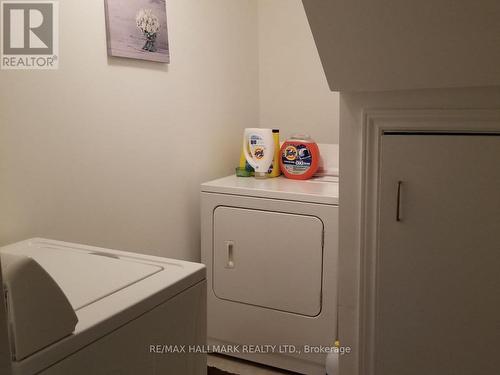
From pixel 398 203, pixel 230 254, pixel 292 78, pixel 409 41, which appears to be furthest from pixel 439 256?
pixel 292 78

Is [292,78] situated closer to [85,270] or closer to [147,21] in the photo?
[147,21]

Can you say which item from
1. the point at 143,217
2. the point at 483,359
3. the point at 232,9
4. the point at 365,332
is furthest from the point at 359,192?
the point at 232,9

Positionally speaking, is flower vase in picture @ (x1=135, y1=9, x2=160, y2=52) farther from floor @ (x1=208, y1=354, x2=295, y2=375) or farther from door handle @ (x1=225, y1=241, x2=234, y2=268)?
floor @ (x1=208, y1=354, x2=295, y2=375)

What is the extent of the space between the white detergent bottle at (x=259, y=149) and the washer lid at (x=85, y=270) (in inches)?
49.4

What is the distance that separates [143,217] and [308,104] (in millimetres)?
1256

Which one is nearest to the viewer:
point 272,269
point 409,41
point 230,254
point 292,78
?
point 409,41

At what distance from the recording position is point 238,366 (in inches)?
95.7

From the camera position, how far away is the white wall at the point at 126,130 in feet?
5.39

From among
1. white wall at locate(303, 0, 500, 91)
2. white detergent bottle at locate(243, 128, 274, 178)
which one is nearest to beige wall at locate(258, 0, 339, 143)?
white detergent bottle at locate(243, 128, 274, 178)

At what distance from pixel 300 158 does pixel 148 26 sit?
3.43 feet

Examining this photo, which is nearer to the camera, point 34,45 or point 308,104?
point 34,45

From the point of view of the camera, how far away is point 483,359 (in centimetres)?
137

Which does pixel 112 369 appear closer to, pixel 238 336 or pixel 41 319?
pixel 41 319

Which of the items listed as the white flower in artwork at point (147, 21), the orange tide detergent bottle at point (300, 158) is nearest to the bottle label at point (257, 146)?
the orange tide detergent bottle at point (300, 158)
